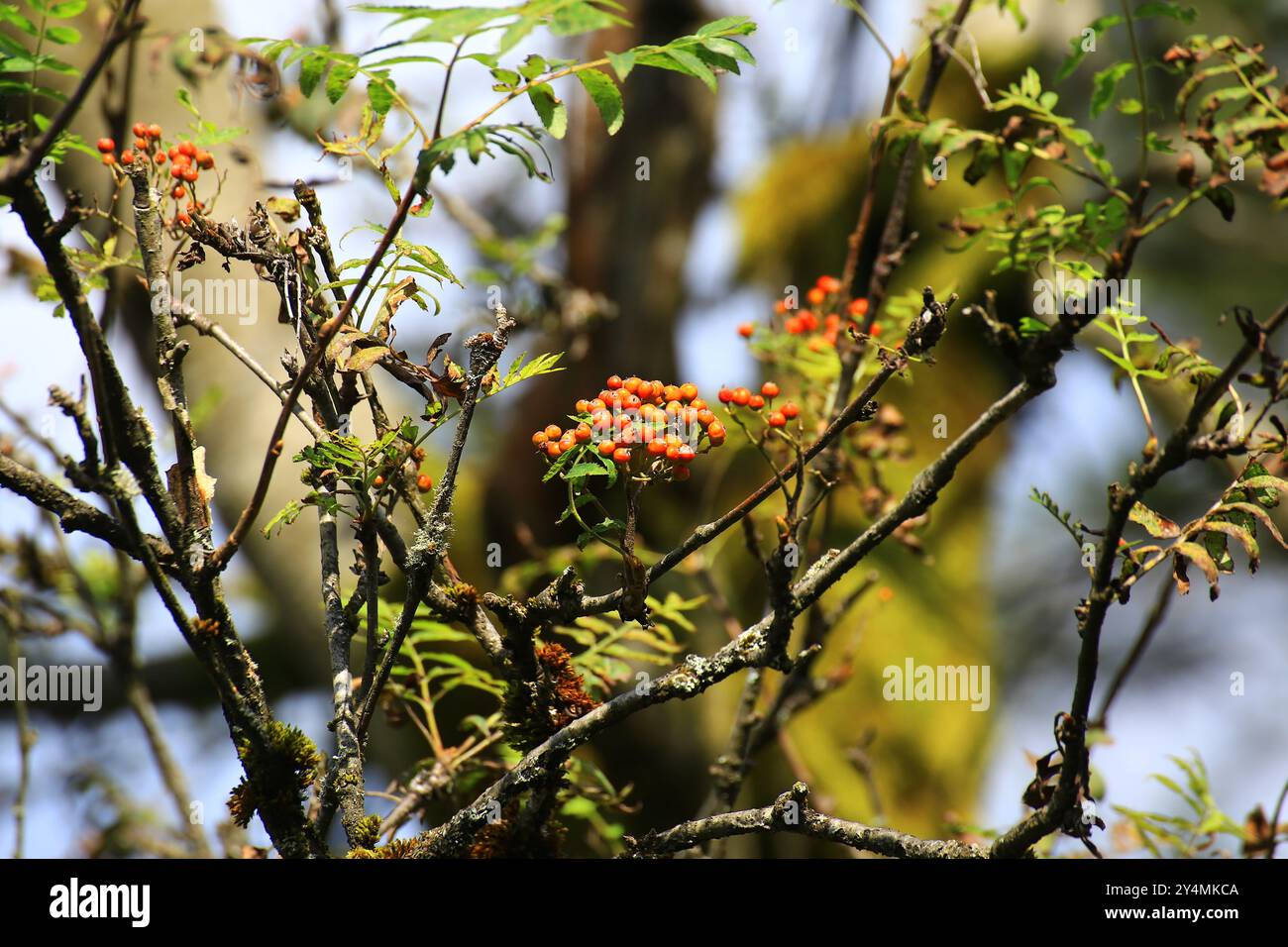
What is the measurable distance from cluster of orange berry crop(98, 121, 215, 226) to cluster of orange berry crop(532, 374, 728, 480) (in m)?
0.45

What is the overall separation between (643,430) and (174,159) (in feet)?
1.89

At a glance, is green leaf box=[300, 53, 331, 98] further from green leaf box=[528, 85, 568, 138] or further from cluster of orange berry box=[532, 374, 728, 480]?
cluster of orange berry box=[532, 374, 728, 480]

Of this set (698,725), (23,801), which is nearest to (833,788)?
(698,725)

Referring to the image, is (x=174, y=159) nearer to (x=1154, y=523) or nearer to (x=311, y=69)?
(x=311, y=69)

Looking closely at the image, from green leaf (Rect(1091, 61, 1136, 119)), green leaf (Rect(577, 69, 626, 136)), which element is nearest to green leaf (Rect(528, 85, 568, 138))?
green leaf (Rect(577, 69, 626, 136))

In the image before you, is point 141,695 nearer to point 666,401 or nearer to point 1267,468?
point 666,401

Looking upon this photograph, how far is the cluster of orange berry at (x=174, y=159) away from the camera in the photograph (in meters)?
1.06

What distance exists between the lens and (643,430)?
100cm

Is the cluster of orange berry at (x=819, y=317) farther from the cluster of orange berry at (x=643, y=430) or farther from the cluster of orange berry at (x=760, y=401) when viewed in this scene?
the cluster of orange berry at (x=643, y=430)

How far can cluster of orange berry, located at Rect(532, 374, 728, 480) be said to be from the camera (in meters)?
0.99

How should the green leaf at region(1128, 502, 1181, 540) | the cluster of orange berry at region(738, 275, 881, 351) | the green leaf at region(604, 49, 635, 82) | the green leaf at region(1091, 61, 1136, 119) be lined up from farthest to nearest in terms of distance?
1. the cluster of orange berry at region(738, 275, 881, 351)
2. the green leaf at region(1091, 61, 1136, 119)
3. the green leaf at region(1128, 502, 1181, 540)
4. the green leaf at region(604, 49, 635, 82)

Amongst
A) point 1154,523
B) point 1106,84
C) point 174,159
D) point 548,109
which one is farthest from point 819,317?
point 174,159
